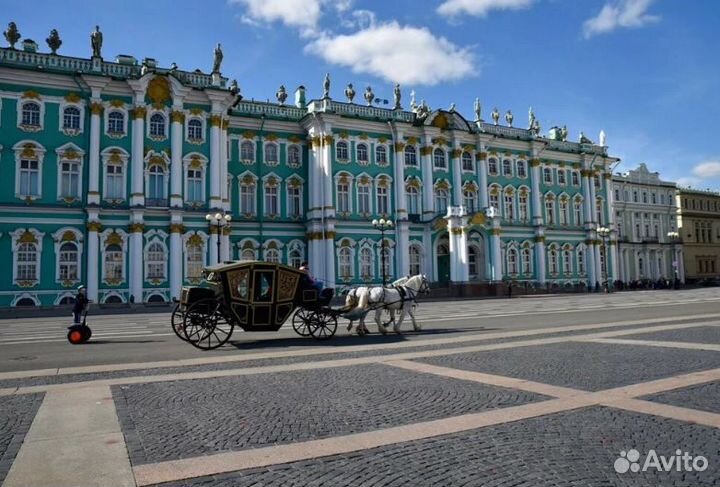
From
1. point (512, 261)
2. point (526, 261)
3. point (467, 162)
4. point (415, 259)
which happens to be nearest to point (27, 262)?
point (415, 259)

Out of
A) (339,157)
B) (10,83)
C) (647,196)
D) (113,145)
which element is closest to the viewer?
(10,83)

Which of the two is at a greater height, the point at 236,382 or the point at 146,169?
the point at 146,169

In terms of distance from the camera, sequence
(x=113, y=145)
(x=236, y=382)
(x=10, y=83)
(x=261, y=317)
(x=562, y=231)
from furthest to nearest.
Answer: (x=562, y=231) < (x=113, y=145) < (x=10, y=83) < (x=261, y=317) < (x=236, y=382)

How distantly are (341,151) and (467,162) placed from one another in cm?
1305

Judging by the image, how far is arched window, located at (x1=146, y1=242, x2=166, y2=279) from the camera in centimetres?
3631

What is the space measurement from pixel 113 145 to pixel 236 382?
31660mm

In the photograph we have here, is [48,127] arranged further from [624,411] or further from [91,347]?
[624,411]

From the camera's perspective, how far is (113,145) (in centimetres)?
3584

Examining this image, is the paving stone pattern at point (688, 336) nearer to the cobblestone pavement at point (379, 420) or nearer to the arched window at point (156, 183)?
the cobblestone pavement at point (379, 420)

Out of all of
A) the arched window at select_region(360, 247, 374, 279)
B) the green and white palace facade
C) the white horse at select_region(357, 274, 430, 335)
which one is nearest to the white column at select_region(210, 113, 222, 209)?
the green and white palace facade

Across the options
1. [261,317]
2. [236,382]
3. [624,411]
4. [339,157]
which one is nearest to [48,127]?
[339,157]

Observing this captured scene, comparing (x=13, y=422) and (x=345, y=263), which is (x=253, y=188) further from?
(x=13, y=422)

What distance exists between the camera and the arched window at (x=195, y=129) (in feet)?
126

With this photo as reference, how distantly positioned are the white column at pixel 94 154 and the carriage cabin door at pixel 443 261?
88.7 feet
